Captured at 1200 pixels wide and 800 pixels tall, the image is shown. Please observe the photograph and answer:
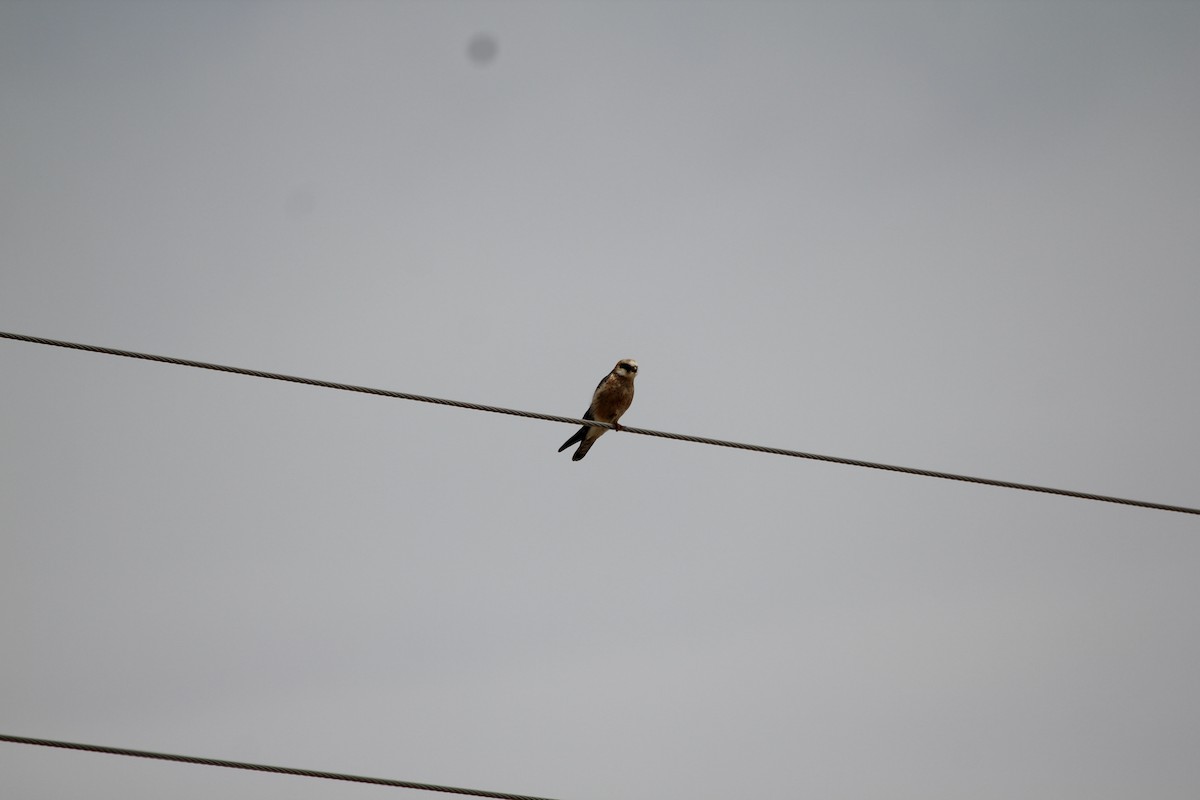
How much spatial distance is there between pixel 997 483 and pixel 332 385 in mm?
3419

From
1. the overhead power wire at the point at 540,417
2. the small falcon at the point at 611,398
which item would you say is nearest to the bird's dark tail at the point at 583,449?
the small falcon at the point at 611,398

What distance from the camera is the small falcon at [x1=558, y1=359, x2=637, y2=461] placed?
1061cm

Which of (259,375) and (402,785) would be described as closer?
(402,785)

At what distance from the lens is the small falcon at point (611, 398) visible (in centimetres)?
1061

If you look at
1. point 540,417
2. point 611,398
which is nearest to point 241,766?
point 540,417

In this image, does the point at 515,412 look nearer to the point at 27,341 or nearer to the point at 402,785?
the point at 402,785

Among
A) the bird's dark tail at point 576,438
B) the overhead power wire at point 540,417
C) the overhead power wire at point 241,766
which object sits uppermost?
the bird's dark tail at point 576,438

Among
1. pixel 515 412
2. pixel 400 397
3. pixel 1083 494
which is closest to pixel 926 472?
pixel 1083 494

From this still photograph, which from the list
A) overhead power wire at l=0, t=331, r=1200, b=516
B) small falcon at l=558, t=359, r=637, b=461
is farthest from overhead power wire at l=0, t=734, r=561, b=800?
small falcon at l=558, t=359, r=637, b=461

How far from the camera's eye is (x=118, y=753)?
3854mm

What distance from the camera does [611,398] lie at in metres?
10.6

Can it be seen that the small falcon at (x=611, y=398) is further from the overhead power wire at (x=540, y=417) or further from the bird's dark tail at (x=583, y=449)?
the overhead power wire at (x=540, y=417)

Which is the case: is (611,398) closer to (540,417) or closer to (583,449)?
(583,449)

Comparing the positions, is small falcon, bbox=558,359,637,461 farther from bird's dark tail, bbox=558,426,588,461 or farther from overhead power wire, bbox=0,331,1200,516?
overhead power wire, bbox=0,331,1200,516
